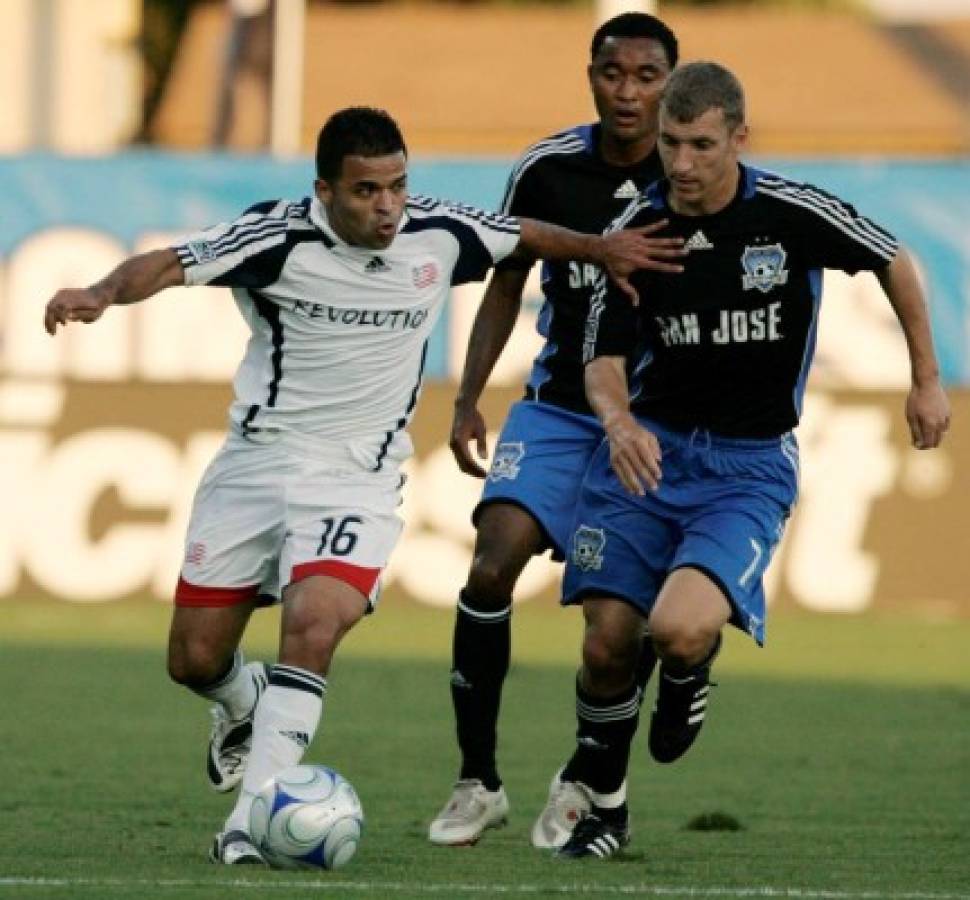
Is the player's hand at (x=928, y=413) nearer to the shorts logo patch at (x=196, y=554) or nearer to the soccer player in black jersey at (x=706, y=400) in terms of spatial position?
the soccer player in black jersey at (x=706, y=400)

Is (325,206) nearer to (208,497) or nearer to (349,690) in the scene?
(208,497)

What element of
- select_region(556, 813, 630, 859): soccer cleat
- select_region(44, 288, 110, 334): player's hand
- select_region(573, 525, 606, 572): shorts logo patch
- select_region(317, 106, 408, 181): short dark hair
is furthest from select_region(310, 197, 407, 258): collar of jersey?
select_region(556, 813, 630, 859): soccer cleat

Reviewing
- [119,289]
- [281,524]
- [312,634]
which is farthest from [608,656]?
[119,289]

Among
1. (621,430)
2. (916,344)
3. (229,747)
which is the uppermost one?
(916,344)

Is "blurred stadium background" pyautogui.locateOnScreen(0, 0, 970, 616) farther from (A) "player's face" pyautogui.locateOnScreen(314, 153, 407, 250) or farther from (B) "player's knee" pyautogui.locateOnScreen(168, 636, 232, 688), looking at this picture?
(A) "player's face" pyautogui.locateOnScreen(314, 153, 407, 250)

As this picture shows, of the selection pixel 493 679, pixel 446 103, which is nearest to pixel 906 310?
pixel 493 679

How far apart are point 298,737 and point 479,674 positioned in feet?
3.72

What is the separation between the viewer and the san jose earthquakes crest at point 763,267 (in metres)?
8.65

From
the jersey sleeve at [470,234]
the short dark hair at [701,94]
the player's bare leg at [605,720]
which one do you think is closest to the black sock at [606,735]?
the player's bare leg at [605,720]

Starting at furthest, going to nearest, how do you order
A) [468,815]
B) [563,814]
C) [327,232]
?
[468,815] < [563,814] < [327,232]

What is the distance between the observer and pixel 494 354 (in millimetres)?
9727

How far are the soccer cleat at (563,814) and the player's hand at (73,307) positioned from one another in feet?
7.07

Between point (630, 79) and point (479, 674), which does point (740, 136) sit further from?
point (479, 674)

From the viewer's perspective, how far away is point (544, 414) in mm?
9578
